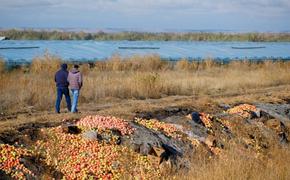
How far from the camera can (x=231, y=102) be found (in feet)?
62.2

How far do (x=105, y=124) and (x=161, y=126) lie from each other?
1.80 m

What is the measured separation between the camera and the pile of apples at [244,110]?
53.0 feet

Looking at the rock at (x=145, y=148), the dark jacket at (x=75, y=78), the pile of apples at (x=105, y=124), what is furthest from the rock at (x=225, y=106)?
the rock at (x=145, y=148)

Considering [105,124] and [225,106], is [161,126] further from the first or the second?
[225,106]

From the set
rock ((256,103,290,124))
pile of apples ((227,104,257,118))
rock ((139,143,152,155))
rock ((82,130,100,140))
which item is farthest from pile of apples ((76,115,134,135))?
→ rock ((256,103,290,124))

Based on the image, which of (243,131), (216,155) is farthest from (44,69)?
(216,155)

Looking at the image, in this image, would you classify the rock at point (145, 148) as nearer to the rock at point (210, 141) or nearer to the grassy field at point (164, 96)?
the grassy field at point (164, 96)

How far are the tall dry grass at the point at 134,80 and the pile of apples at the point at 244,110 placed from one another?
18.6 feet

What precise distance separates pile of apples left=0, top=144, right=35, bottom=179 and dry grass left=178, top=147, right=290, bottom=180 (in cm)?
298

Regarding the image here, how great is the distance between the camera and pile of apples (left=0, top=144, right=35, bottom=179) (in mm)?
9273

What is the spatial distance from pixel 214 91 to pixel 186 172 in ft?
46.7

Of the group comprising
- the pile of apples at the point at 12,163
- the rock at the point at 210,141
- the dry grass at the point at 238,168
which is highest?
the pile of apples at the point at 12,163

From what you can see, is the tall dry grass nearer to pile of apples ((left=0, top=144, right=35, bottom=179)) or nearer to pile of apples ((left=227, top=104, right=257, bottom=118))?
pile of apples ((left=227, top=104, right=257, bottom=118))

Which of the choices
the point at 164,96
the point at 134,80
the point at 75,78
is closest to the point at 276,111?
the point at 164,96
